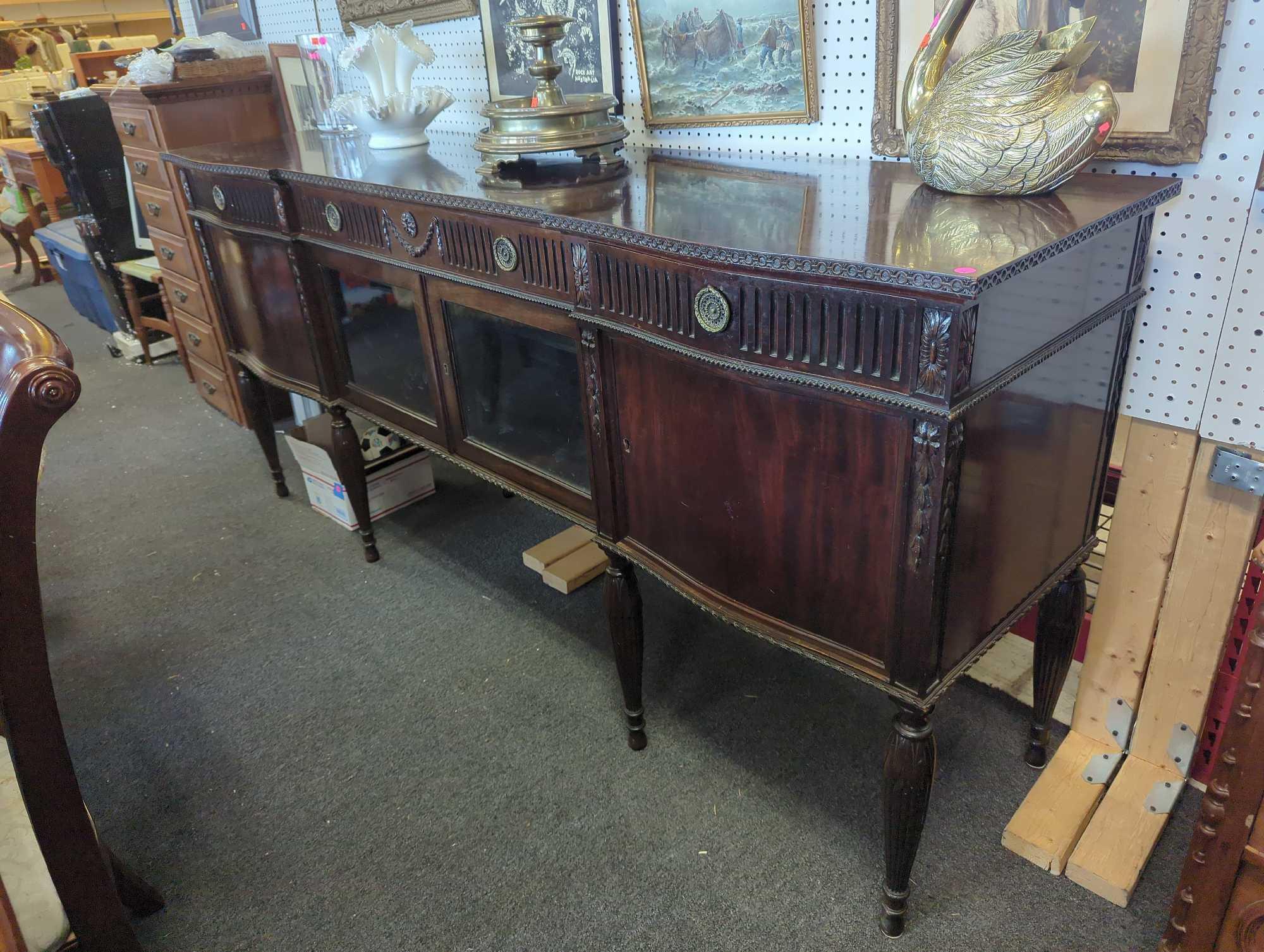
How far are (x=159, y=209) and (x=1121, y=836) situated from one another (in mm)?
3261

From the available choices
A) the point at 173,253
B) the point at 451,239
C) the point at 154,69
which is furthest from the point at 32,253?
the point at 451,239

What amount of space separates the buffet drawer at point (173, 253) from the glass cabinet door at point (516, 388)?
5.67 ft

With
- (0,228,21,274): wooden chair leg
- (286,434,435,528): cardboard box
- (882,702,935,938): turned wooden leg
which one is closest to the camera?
(882,702,935,938): turned wooden leg

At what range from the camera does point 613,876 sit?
1.54 meters

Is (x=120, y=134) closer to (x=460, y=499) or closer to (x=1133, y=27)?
(x=460, y=499)

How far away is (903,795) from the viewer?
1.28m

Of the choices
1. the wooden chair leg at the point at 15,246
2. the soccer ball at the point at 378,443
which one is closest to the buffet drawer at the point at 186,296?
the soccer ball at the point at 378,443

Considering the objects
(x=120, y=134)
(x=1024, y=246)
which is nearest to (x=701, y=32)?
(x=1024, y=246)

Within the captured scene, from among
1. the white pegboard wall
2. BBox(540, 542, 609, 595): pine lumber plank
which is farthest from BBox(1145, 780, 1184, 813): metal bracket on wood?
BBox(540, 542, 609, 595): pine lumber plank

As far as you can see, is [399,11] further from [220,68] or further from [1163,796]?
[1163,796]

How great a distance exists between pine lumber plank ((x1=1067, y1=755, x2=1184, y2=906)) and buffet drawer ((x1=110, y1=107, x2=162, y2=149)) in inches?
123

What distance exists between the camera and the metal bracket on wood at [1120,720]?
1.62 m

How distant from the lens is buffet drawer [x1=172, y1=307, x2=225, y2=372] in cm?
319

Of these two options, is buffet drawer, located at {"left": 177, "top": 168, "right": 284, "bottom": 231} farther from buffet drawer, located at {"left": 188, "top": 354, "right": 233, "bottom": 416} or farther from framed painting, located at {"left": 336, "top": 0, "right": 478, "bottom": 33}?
buffet drawer, located at {"left": 188, "top": 354, "right": 233, "bottom": 416}
